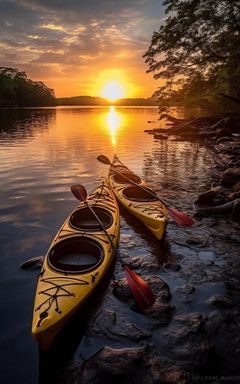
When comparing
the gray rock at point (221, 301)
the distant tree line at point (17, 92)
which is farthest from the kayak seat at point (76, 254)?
the distant tree line at point (17, 92)

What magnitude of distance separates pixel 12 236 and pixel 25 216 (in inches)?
59.7

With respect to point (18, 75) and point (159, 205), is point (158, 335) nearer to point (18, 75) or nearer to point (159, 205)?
point (159, 205)

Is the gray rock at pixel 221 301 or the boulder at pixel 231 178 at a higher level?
the boulder at pixel 231 178

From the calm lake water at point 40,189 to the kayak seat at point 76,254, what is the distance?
781 millimetres

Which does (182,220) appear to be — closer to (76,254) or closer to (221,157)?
(76,254)

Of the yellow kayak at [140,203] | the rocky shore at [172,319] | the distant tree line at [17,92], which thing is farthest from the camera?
the distant tree line at [17,92]

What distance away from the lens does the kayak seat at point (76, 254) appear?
5754 mm

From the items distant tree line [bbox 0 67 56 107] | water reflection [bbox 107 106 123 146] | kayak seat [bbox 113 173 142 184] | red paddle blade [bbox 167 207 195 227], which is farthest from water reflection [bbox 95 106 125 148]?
distant tree line [bbox 0 67 56 107]

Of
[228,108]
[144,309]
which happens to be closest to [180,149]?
[144,309]

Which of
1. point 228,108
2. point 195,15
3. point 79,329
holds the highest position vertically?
point 195,15

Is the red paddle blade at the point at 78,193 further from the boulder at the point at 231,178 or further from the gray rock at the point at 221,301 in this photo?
the boulder at the point at 231,178

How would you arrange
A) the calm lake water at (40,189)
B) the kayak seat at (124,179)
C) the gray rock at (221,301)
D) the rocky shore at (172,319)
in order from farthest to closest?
1. the kayak seat at (124,179)
2. the gray rock at (221,301)
3. the calm lake water at (40,189)
4. the rocky shore at (172,319)

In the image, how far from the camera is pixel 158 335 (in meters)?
4.66

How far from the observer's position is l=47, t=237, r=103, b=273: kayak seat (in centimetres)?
575
